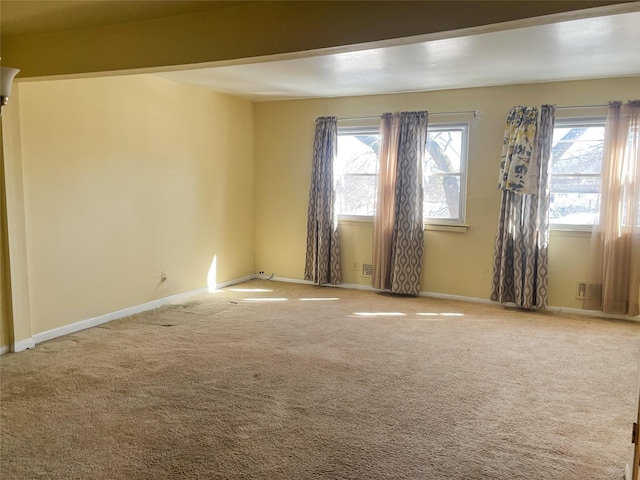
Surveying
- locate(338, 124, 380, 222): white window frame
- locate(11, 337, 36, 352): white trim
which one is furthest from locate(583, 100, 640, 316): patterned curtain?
locate(11, 337, 36, 352): white trim

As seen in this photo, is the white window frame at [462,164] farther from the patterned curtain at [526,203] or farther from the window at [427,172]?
the patterned curtain at [526,203]

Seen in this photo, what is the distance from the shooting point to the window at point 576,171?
4539mm

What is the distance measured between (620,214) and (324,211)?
10.1 ft

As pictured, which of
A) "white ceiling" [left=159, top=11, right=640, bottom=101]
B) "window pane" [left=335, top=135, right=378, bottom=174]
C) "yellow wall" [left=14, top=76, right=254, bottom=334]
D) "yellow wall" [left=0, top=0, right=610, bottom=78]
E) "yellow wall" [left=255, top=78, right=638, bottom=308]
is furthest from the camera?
"window pane" [left=335, top=135, right=378, bottom=174]

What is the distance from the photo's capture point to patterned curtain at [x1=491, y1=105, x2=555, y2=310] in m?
4.61

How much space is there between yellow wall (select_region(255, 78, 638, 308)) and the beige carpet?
0.83 metres

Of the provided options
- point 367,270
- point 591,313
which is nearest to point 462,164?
point 367,270

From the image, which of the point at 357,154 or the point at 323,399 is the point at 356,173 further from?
the point at 323,399

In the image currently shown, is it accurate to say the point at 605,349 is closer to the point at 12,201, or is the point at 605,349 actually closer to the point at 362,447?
the point at 362,447

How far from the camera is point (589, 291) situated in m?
4.57

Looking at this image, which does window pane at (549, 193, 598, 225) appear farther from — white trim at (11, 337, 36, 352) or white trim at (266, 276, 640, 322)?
white trim at (11, 337, 36, 352)

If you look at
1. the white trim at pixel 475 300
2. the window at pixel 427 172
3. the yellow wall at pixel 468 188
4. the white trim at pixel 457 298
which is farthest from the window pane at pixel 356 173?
the white trim at pixel 457 298

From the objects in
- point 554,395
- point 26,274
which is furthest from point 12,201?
point 554,395

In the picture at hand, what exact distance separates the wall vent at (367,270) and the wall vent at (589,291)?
2.23m
